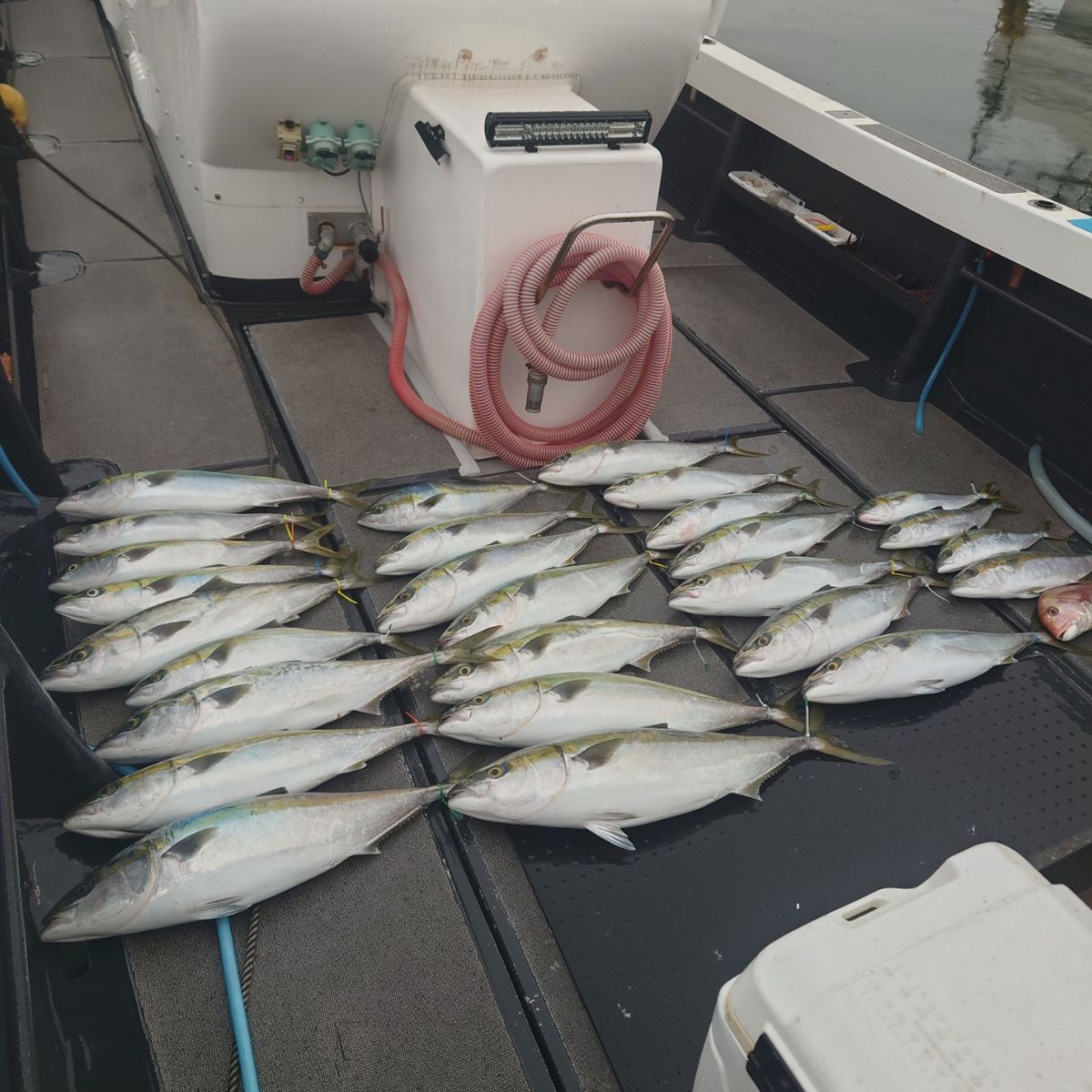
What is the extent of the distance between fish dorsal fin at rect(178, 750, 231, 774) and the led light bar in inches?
79.9

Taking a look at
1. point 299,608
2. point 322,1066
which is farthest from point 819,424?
point 322,1066

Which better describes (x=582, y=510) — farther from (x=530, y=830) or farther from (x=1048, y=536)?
(x=1048, y=536)

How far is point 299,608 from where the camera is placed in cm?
250

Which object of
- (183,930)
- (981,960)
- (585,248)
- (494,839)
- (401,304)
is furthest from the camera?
(401,304)

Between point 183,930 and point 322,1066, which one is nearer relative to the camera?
point 322,1066

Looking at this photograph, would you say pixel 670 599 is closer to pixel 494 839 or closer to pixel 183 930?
pixel 494 839

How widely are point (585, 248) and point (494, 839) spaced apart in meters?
1.89

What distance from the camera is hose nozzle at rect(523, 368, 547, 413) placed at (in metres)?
3.01

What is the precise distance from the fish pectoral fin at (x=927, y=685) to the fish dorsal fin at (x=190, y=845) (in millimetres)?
1908

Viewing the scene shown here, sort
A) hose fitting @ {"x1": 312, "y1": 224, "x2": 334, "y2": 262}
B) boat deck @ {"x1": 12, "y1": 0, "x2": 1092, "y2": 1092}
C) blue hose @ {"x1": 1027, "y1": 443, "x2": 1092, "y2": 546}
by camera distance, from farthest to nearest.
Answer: hose fitting @ {"x1": 312, "y1": 224, "x2": 334, "y2": 262} < blue hose @ {"x1": 1027, "y1": 443, "x2": 1092, "y2": 546} < boat deck @ {"x1": 12, "y1": 0, "x2": 1092, "y2": 1092}

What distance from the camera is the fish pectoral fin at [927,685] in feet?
7.89

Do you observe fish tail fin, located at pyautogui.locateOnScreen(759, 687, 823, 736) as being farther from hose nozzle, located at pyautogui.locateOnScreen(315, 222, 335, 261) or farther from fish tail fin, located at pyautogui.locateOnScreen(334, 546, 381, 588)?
hose nozzle, located at pyautogui.locateOnScreen(315, 222, 335, 261)

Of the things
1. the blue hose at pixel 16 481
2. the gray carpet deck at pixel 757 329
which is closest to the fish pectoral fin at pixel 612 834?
the blue hose at pixel 16 481

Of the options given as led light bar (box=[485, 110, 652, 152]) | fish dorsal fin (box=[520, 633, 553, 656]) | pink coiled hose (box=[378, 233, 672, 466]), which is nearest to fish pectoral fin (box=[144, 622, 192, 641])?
fish dorsal fin (box=[520, 633, 553, 656])
